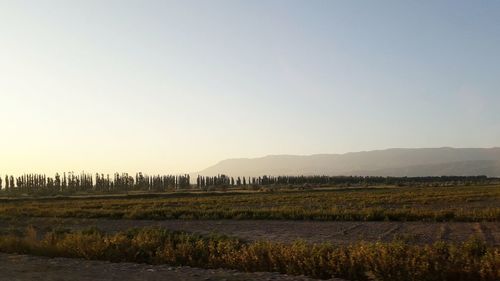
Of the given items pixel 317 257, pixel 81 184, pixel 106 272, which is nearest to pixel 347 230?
pixel 317 257

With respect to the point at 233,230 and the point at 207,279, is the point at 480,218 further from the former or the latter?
the point at 207,279

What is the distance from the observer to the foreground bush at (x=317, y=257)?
11.6m

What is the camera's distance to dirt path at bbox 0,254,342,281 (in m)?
11.9

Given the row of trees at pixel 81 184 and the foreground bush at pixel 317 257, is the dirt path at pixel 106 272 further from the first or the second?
the row of trees at pixel 81 184

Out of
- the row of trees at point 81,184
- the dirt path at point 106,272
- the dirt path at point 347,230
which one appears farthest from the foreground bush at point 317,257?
the row of trees at point 81,184

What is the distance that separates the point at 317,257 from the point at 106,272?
5.08 meters

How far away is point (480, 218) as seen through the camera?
105 ft

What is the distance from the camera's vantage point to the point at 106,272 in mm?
12898

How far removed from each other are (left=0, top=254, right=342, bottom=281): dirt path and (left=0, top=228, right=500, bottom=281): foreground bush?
81cm

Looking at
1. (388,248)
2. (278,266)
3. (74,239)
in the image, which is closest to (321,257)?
(278,266)

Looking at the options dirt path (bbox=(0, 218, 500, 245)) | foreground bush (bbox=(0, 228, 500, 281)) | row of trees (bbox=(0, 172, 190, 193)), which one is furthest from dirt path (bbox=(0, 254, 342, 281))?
row of trees (bbox=(0, 172, 190, 193))

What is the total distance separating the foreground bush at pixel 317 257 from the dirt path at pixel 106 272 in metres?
0.81

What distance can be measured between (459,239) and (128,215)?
85.5 ft

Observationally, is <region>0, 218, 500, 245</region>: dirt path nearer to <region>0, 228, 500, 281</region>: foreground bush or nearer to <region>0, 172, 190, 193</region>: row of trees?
<region>0, 228, 500, 281</region>: foreground bush
